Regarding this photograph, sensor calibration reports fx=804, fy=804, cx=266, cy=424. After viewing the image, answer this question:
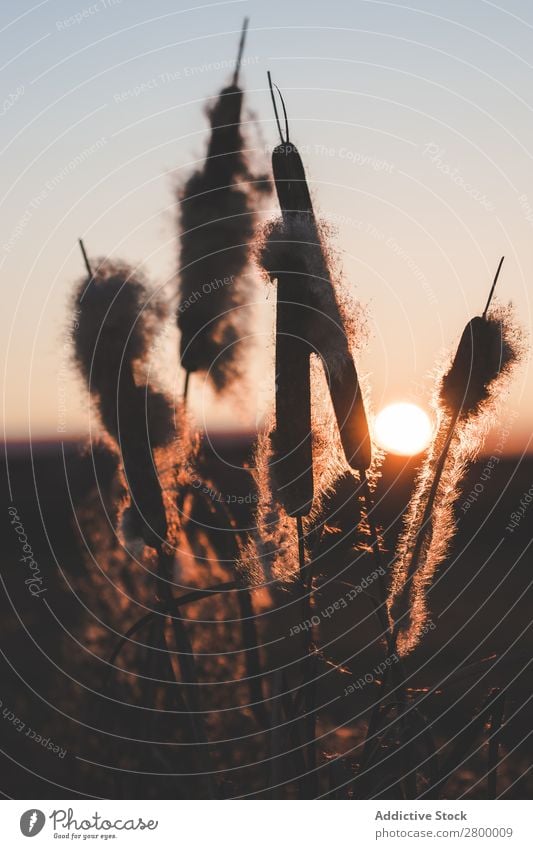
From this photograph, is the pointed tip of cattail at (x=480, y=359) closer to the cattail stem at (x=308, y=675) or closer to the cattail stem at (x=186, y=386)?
the cattail stem at (x=308, y=675)

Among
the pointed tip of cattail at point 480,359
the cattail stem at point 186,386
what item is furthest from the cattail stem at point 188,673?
the pointed tip of cattail at point 480,359

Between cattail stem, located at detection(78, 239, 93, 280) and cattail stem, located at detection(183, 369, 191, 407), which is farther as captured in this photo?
cattail stem, located at detection(183, 369, 191, 407)

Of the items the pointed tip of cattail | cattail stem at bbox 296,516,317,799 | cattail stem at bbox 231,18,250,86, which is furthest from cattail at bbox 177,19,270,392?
cattail stem at bbox 296,516,317,799

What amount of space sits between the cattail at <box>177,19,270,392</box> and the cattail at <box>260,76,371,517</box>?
47 cm

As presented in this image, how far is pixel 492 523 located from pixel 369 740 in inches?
776

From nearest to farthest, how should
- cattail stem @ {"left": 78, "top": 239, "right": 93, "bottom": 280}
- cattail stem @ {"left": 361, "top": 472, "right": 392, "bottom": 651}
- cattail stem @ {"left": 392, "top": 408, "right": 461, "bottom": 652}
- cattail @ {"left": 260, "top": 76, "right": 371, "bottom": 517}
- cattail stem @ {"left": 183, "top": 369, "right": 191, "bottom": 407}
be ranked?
1. cattail @ {"left": 260, "top": 76, "right": 371, "bottom": 517}
2. cattail stem @ {"left": 361, "top": 472, "right": 392, "bottom": 651}
3. cattail stem @ {"left": 392, "top": 408, "right": 461, "bottom": 652}
4. cattail stem @ {"left": 78, "top": 239, "right": 93, "bottom": 280}
5. cattail stem @ {"left": 183, "top": 369, "right": 191, "bottom": 407}

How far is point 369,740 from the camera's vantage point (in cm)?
209

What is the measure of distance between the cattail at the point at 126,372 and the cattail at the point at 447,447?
27.3 inches

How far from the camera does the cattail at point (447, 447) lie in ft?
6.79

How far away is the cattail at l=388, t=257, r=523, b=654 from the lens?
207cm

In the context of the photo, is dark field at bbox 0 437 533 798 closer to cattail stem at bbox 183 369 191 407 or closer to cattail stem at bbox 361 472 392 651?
cattail stem at bbox 361 472 392 651

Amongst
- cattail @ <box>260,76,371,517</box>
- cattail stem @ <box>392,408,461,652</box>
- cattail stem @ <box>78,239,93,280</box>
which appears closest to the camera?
cattail @ <box>260,76,371,517</box>

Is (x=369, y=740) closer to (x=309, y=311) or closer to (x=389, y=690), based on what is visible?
(x=389, y=690)
